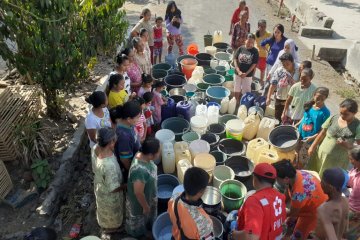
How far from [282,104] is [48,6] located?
173 inches

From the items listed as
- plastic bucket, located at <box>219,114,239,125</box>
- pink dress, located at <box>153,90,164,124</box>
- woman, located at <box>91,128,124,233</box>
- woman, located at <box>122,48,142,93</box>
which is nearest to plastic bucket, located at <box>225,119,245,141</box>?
plastic bucket, located at <box>219,114,239,125</box>

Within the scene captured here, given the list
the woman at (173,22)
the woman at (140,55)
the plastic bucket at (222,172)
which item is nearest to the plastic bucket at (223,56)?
the woman at (173,22)

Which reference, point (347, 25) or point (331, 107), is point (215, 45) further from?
point (347, 25)

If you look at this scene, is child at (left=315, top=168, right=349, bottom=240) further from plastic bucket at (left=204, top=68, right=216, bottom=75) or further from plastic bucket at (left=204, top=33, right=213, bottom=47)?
plastic bucket at (left=204, top=33, right=213, bottom=47)

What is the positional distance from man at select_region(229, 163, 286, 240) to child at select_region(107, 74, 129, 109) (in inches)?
111

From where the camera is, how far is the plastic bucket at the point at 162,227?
4037 mm

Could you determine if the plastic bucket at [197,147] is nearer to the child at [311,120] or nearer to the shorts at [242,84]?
the child at [311,120]

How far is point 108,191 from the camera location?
12.4 feet

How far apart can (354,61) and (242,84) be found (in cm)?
450

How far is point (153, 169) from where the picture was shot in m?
3.69

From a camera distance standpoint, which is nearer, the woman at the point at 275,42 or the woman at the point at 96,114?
the woman at the point at 96,114

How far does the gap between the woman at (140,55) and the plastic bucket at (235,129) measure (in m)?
2.11

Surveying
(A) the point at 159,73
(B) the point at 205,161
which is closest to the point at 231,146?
(B) the point at 205,161

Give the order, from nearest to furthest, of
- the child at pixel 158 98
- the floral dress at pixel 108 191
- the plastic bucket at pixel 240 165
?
the floral dress at pixel 108 191 → the plastic bucket at pixel 240 165 → the child at pixel 158 98
